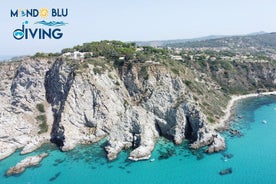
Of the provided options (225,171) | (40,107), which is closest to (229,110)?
(225,171)

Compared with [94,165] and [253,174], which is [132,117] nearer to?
[94,165]

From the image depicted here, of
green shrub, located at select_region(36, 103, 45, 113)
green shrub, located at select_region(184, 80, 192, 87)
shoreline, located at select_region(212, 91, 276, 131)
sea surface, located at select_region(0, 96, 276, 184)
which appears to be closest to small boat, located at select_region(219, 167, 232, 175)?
sea surface, located at select_region(0, 96, 276, 184)

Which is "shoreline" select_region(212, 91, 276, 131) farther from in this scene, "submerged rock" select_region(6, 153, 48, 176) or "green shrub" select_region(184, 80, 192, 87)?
"submerged rock" select_region(6, 153, 48, 176)

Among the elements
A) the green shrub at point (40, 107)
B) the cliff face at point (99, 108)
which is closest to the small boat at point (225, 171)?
the cliff face at point (99, 108)

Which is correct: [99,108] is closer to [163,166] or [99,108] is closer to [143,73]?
[143,73]

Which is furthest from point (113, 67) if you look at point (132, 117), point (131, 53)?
point (132, 117)
